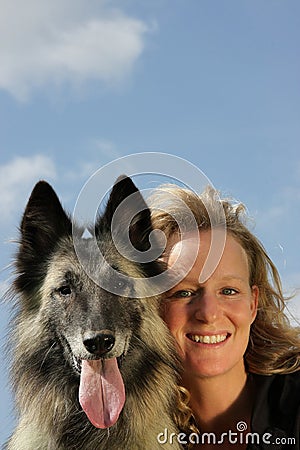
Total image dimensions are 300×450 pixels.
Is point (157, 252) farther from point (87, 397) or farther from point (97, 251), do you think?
point (87, 397)

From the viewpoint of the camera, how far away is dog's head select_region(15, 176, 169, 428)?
4.91m

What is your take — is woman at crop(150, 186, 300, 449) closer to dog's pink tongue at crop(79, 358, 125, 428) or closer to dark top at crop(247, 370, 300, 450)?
dark top at crop(247, 370, 300, 450)

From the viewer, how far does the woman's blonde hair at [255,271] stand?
5.75m

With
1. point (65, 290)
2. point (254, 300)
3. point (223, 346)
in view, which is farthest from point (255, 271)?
point (65, 290)

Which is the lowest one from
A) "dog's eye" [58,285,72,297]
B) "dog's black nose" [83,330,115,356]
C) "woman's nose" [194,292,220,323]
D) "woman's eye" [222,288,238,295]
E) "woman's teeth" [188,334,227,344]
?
"dog's black nose" [83,330,115,356]

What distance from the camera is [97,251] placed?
17.3 feet

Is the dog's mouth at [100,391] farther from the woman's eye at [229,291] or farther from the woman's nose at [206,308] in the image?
the woman's eye at [229,291]

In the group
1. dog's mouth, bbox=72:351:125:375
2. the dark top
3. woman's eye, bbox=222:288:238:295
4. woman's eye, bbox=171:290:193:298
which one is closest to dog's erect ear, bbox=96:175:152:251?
woman's eye, bbox=171:290:193:298

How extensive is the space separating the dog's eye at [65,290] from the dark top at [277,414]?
142 centimetres

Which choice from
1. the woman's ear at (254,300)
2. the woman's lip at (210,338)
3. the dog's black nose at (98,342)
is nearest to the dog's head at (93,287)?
the dog's black nose at (98,342)

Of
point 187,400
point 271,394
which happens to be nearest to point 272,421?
point 271,394

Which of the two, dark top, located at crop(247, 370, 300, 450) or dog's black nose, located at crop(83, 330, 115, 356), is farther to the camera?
dark top, located at crop(247, 370, 300, 450)

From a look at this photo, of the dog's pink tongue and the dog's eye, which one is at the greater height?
the dog's eye

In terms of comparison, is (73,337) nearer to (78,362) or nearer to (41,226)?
(78,362)
